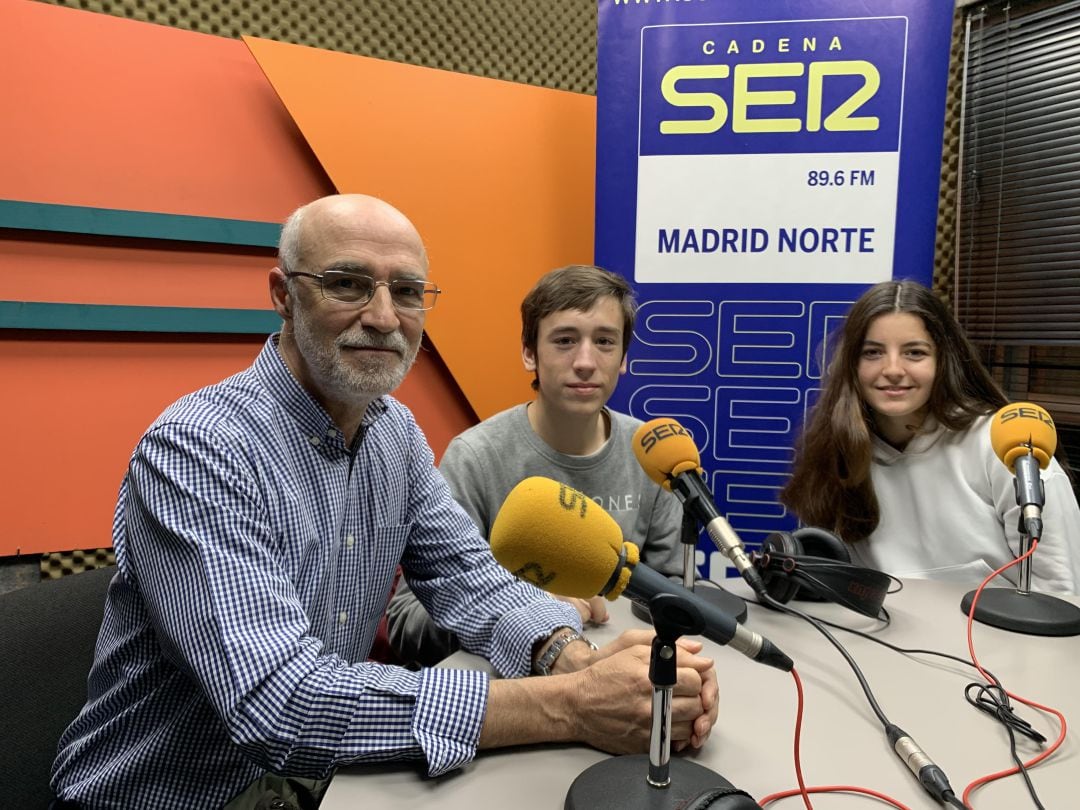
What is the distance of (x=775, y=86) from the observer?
8.64ft

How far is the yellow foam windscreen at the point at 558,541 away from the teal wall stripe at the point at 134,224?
215cm

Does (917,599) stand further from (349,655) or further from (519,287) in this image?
(519,287)

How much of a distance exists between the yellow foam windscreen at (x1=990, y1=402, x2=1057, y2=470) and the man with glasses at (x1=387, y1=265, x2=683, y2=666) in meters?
0.82

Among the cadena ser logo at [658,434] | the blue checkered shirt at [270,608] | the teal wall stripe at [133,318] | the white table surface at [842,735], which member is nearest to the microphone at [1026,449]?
the white table surface at [842,735]

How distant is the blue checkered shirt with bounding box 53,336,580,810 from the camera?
920 mm

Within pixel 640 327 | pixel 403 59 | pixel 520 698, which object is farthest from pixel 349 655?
pixel 403 59

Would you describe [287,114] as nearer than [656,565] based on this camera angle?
No

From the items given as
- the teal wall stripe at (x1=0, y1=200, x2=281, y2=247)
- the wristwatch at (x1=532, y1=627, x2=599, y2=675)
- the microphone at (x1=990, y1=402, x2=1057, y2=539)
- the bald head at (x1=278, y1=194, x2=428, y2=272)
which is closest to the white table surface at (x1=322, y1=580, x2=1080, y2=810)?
the wristwatch at (x1=532, y1=627, x2=599, y2=675)

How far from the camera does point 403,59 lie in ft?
9.71

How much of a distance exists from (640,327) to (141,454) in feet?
6.82

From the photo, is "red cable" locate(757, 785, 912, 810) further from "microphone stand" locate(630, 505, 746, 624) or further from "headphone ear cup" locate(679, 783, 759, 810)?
"microphone stand" locate(630, 505, 746, 624)

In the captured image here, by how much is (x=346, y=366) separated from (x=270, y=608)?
49cm

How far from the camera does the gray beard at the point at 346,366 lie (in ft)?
4.29

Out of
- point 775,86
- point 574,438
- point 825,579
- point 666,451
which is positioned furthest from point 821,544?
point 775,86
